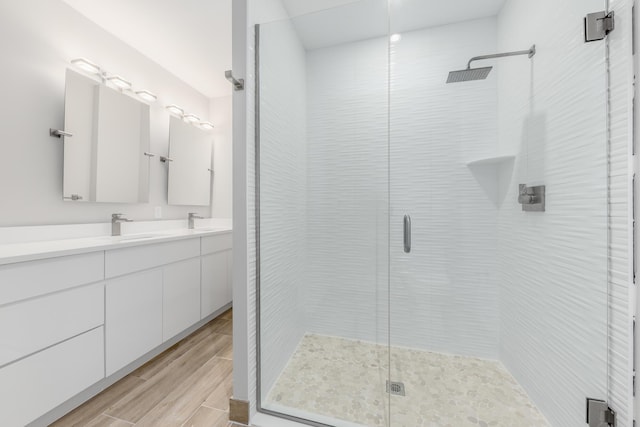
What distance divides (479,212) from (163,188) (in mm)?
2694

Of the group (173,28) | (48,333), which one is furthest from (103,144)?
(48,333)

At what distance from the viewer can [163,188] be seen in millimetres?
2561

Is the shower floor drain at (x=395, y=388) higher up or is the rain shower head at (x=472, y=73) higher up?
the rain shower head at (x=472, y=73)

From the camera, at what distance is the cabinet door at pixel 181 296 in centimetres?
185

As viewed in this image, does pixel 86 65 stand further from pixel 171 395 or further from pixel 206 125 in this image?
pixel 171 395

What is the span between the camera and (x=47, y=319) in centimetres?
116

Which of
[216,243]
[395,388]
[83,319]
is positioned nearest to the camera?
[83,319]

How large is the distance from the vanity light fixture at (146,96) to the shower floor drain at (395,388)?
9.28 feet

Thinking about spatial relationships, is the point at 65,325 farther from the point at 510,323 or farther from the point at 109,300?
the point at 510,323

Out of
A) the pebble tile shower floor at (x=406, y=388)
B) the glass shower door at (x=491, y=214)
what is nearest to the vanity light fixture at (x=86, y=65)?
the glass shower door at (x=491, y=214)

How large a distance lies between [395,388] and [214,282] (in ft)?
5.57

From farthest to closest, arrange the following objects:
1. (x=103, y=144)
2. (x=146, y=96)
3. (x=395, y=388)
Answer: (x=146, y=96)
(x=103, y=144)
(x=395, y=388)

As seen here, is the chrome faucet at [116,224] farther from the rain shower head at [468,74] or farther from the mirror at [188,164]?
the rain shower head at [468,74]

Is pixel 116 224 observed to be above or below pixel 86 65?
below
